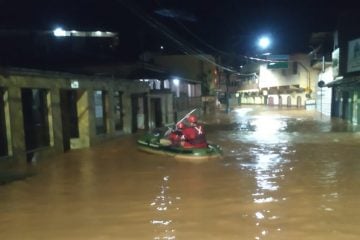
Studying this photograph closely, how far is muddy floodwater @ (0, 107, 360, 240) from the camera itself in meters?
6.79

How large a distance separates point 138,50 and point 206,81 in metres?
12.8

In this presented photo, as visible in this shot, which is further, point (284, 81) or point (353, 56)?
point (284, 81)

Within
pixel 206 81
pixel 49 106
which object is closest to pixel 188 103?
pixel 206 81

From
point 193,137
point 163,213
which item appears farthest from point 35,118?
point 163,213

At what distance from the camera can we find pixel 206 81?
151 ft

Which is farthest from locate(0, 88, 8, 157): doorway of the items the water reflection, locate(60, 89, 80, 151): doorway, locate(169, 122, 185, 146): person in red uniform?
locate(169, 122, 185, 146): person in red uniform

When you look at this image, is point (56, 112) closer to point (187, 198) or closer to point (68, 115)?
point (68, 115)

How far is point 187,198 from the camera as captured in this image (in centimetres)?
891

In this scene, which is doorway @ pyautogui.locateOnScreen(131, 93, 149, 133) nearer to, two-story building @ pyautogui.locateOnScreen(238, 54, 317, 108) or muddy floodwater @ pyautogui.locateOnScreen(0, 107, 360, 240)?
muddy floodwater @ pyautogui.locateOnScreen(0, 107, 360, 240)

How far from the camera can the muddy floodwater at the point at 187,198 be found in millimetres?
6789

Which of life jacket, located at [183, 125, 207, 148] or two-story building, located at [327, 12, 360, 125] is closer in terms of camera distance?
life jacket, located at [183, 125, 207, 148]

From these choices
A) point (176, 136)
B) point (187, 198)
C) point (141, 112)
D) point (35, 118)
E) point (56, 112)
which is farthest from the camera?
point (141, 112)

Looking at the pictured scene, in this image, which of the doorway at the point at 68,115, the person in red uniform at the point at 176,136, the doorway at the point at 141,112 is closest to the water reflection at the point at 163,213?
the person in red uniform at the point at 176,136

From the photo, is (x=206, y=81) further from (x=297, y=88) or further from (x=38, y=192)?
(x=38, y=192)
